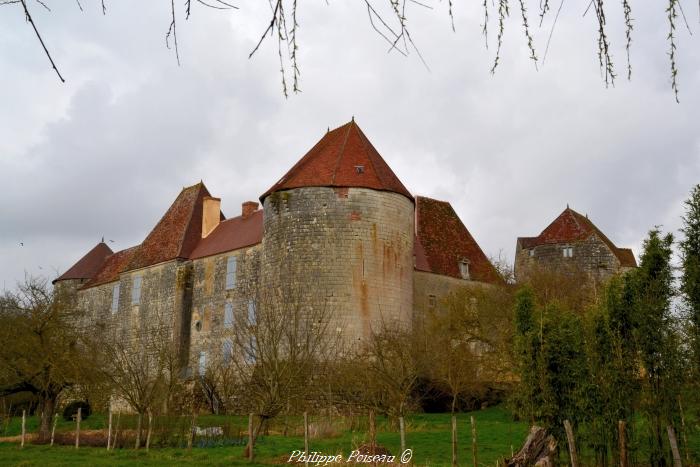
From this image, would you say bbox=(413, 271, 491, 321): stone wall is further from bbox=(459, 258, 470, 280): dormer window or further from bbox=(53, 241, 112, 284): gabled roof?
bbox=(53, 241, 112, 284): gabled roof

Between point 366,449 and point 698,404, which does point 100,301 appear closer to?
point 366,449

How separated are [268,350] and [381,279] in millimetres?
8316

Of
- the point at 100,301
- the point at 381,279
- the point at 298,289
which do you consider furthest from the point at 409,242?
the point at 100,301

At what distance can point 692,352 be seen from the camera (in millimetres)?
15828

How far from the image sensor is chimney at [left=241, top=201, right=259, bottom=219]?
120 feet

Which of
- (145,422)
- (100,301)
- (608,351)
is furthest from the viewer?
(100,301)

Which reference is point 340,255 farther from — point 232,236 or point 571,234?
point 571,234

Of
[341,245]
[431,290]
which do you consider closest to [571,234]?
[431,290]

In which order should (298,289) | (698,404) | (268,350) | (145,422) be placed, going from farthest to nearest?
(298,289)
(145,422)
(268,350)
(698,404)

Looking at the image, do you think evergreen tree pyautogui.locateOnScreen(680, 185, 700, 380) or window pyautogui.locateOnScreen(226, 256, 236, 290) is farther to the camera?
window pyautogui.locateOnScreen(226, 256, 236, 290)

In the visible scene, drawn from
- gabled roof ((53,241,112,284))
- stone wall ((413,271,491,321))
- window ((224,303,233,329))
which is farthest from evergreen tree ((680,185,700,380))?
gabled roof ((53,241,112,284))

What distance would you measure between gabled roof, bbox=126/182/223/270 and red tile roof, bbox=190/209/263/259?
0.64m

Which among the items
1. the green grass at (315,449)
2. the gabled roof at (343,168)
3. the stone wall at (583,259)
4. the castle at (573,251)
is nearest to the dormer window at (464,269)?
the castle at (573,251)

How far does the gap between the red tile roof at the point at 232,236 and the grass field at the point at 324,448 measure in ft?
31.2
